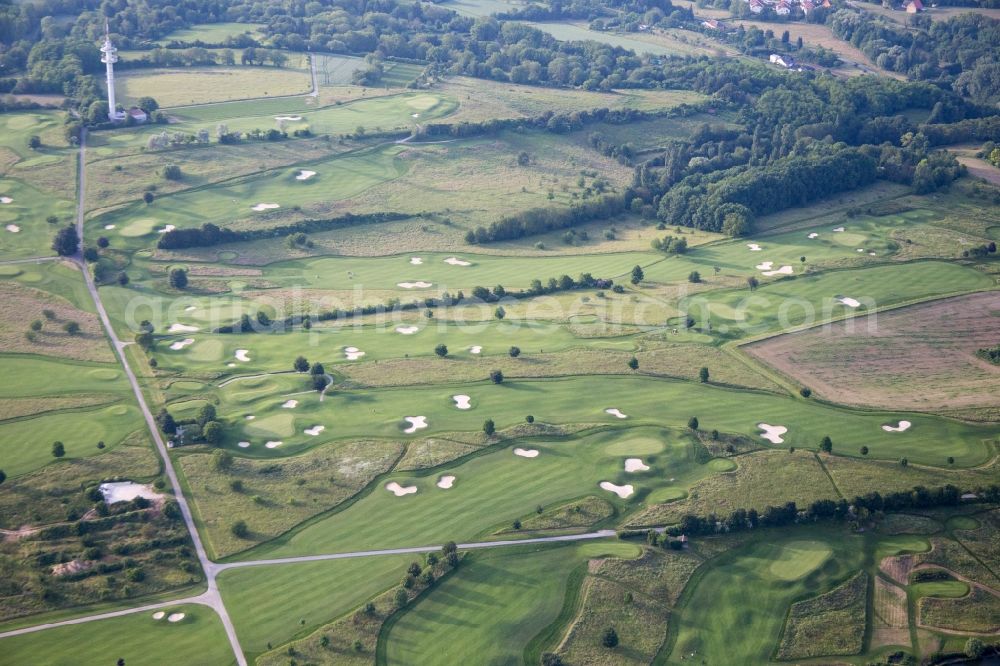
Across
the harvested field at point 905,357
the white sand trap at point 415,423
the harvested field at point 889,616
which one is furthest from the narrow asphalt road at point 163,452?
the harvested field at point 905,357

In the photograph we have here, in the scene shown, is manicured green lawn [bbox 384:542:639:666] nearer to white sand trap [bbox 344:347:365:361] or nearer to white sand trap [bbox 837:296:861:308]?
white sand trap [bbox 344:347:365:361]

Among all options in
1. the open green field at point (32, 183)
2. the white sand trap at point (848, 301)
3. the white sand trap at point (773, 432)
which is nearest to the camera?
the white sand trap at point (773, 432)

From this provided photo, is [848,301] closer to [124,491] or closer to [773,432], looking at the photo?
[773,432]

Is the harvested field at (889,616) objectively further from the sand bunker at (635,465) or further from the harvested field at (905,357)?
the harvested field at (905,357)

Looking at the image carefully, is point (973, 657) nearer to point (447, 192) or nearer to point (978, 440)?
point (978, 440)

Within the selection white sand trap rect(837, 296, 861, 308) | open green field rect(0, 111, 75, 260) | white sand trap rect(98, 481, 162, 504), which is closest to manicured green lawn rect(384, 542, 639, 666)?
white sand trap rect(98, 481, 162, 504)

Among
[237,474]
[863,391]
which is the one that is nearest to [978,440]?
[863,391]
